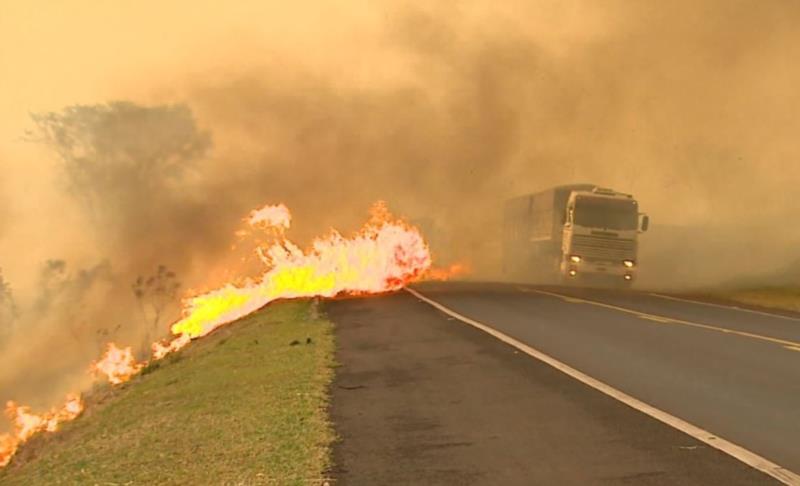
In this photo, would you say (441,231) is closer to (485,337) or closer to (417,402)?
(485,337)

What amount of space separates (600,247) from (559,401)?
2692cm

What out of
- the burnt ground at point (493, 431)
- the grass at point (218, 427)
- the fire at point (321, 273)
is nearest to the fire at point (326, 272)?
the fire at point (321, 273)

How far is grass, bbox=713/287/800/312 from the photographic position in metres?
30.9

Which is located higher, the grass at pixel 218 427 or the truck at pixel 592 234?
the truck at pixel 592 234

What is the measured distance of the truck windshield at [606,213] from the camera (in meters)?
36.2

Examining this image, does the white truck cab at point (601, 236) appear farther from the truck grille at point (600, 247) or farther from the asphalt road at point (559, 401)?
the asphalt road at point (559, 401)

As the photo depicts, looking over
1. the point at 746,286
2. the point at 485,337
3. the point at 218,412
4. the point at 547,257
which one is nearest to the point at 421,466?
the point at 218,412

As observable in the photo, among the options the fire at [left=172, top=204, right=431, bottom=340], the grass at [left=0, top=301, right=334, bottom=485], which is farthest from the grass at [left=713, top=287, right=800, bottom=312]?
Result: the grass at [left=0, top=301, right=334, bottom=485]

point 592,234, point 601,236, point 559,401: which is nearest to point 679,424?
point 559,401

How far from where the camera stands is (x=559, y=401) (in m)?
10.0

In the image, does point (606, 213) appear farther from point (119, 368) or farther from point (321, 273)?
point (119, 368)

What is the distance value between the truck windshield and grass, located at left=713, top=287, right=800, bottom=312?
4.45 m

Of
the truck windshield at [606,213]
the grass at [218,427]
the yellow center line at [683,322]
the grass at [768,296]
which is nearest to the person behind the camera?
the grass at [218,427]

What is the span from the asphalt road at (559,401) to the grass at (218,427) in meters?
0.38
